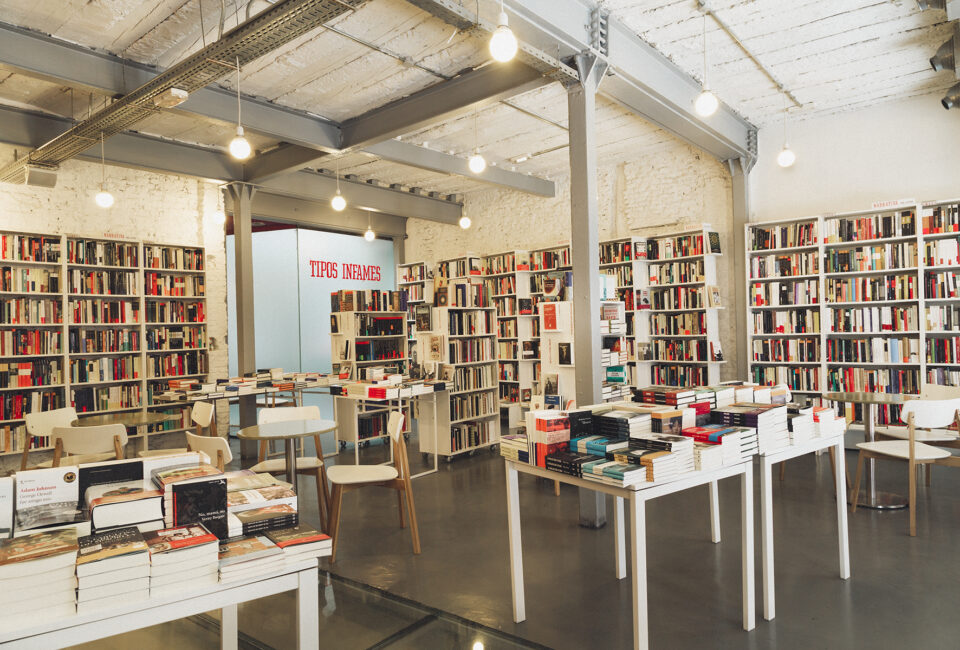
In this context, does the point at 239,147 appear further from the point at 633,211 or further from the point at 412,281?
the point at 633,211

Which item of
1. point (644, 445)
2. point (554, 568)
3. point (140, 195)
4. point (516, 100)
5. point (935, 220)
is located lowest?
point (554, 568)

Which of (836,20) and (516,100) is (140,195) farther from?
(836,20)

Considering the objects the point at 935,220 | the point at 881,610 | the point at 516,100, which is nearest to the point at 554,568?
the point at 881,610

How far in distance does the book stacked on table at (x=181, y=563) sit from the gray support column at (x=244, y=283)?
6552mm

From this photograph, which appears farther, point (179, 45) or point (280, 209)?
point (280, 209)

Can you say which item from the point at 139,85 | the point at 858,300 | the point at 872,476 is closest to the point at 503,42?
the point at 139,85

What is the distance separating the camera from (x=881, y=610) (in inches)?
116

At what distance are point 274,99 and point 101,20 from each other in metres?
1.70

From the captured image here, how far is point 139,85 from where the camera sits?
507cm

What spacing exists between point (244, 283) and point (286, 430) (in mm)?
4379

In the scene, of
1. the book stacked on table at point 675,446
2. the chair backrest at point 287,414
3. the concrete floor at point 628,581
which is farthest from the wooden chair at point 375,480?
the book stacked on table at point 675,446

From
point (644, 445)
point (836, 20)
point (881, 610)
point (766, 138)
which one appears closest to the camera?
point (644, 445)

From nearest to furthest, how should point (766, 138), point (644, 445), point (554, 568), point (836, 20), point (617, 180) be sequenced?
1. point (644, 445)
2. point (554, 568)
3. point (836, 20)
4. point (766, 138)
5. point (617, 180)

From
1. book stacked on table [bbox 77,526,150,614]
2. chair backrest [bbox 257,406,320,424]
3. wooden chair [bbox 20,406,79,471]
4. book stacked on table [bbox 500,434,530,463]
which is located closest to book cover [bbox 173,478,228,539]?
book stacked on table [bbox 77,526,150,614]
